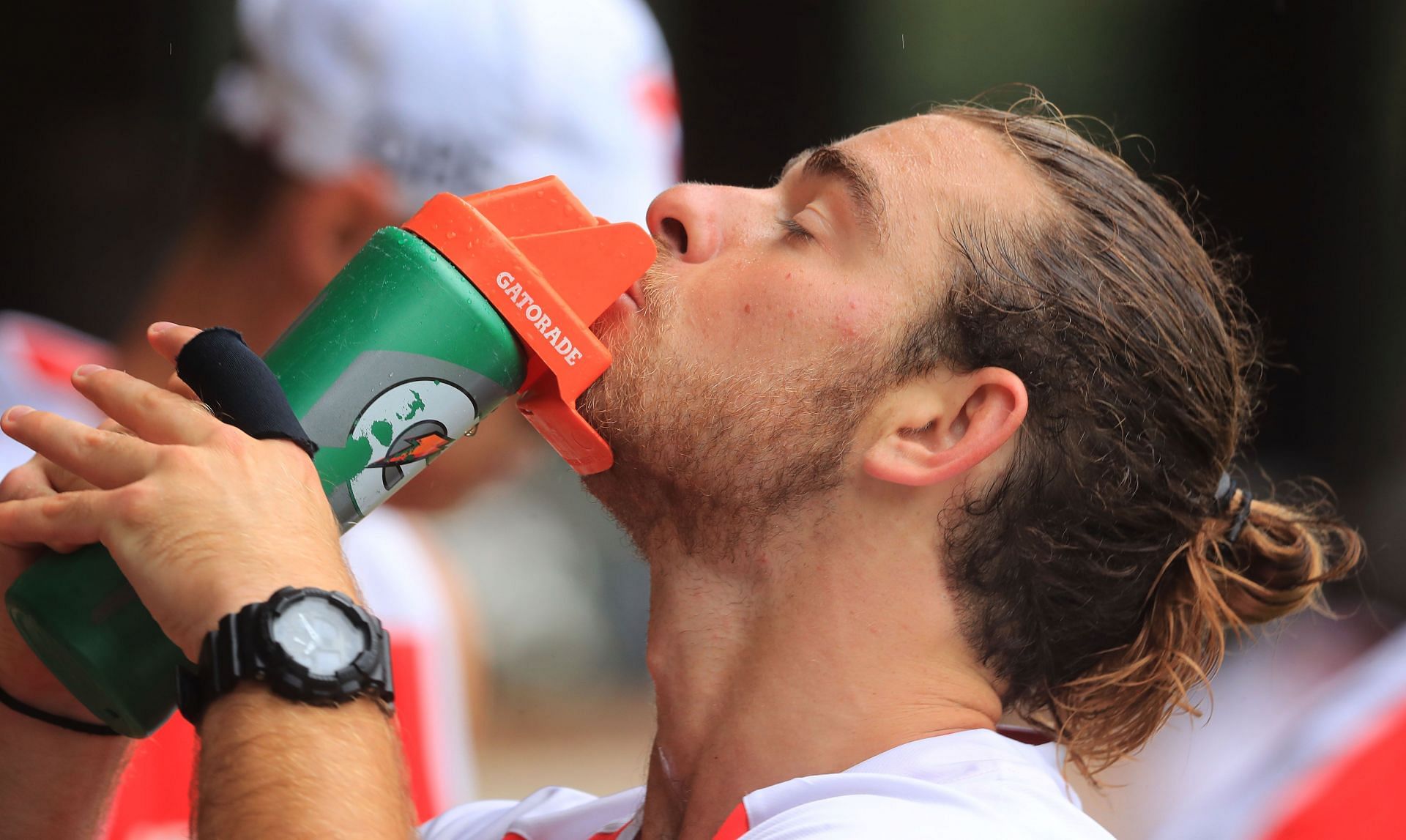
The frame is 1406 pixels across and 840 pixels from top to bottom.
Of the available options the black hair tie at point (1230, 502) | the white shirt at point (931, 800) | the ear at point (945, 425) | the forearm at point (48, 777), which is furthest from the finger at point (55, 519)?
the black hair tie at point (1230, 502)

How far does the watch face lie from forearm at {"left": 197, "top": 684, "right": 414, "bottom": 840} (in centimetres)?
3

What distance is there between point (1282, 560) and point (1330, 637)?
1.22 m

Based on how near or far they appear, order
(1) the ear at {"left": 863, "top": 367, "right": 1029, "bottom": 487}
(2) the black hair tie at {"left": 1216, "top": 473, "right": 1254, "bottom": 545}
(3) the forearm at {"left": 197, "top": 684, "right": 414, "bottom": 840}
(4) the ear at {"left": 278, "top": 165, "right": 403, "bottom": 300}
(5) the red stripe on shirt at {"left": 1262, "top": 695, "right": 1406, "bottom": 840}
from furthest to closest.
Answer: (5) the red stripe on shirt at {"left": 1262, "top": 695, "right": 1406, "bottom": 840} → (4) the ear at {"left": 278, "top": 165, "right": 403, "bottom": 300} → (2) the black hair tie at {"left": 1216, "top": 473, "right": 1254, "bottom": 545} → (1) the ear at {"left": 863, "top": 367, "right": 1029, "bottom": 487} → (3) the forearm at {"left": 197, "top": 684, "right": 414, "bottom": 840}

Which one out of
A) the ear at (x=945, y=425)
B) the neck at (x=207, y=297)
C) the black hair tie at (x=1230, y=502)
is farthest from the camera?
the neck at (x=207, y=297)

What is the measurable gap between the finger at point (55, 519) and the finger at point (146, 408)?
6 centimetres

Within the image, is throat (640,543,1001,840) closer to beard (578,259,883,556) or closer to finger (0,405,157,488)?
beard (578,259,883,556)

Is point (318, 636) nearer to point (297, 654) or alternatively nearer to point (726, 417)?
point (297, 654)

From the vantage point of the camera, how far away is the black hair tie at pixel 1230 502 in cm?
140

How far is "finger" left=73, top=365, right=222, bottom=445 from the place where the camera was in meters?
0.91

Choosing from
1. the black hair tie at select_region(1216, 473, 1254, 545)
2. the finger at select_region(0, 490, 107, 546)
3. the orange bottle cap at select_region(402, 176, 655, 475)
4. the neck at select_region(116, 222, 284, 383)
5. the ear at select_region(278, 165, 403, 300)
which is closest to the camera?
the finger at select_region(0, 490, 107, 546)

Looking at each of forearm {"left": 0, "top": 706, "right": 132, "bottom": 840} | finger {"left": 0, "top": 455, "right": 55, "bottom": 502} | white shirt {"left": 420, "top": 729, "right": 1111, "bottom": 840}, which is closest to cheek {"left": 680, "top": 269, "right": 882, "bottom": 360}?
white shirt {"left": 420, "top": 729, "right": 1111, "bottom": 840}

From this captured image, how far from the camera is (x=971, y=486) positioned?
1267 mm

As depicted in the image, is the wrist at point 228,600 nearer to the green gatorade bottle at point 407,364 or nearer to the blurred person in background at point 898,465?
the green gatorade bottle at point 407,364

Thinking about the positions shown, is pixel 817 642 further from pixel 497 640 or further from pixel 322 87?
pixel 322 87
